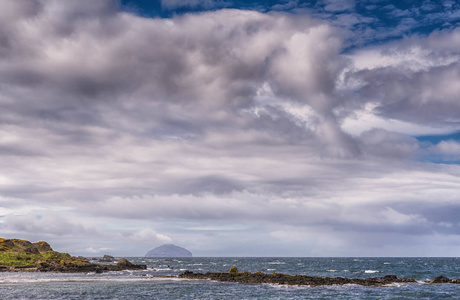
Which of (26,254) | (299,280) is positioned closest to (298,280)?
(299,280)

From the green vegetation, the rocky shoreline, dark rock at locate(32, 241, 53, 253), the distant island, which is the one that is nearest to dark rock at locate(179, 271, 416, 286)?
the rocky shoreline

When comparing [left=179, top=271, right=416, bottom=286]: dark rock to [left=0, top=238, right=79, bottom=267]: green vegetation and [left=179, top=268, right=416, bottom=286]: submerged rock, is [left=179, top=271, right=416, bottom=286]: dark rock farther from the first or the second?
[left=0, top=238, right=79, bottom=267]: green vegetation

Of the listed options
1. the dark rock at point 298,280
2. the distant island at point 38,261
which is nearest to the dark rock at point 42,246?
the distant island at point 38,261

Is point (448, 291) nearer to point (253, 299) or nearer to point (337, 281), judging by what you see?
point (337, 281)

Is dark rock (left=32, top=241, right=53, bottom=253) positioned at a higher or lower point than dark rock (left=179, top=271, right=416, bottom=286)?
higher

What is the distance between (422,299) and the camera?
57.6m

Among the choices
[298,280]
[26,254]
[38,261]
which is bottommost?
[298,280]

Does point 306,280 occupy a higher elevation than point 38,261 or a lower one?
lower

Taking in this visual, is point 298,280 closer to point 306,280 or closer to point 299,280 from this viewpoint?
point 299,280

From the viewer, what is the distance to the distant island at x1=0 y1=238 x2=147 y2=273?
438 feet

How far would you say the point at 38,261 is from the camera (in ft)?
461

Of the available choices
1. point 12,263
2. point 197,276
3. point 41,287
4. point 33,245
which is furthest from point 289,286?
point 33,245

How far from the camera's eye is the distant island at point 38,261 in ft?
438

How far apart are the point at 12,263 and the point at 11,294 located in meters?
95.1
